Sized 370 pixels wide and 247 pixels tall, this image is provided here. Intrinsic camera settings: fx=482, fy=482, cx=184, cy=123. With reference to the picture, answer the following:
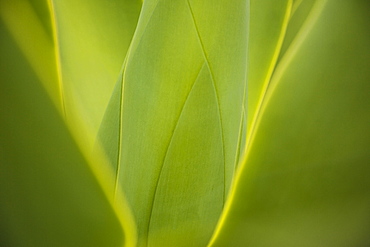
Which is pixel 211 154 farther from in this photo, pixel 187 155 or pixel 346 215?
pixel 346 215

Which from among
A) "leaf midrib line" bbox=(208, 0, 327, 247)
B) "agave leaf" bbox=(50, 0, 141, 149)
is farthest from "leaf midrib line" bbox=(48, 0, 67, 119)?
"leaf midrib line" bbox=(208, 0, 327, 247)

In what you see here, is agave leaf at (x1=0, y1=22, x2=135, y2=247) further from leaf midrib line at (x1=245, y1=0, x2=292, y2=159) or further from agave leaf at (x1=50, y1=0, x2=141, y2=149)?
leaf midrib line at (x1=245, y1=0, x2=292, y2=159)

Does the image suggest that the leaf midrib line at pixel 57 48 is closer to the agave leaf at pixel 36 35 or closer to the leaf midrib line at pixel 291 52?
the agave leaf at pixel 36 35

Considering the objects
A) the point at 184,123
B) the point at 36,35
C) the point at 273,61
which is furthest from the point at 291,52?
the point at 36,35

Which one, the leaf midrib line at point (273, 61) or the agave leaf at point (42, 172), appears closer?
the agave leaf at point (42, 172)

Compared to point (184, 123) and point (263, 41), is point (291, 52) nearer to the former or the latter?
point (263, 41)

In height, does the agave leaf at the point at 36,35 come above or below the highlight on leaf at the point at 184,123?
above

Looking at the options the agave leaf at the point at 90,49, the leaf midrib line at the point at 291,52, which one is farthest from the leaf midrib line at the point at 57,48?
the leaf midrib line at the point at 291,52
